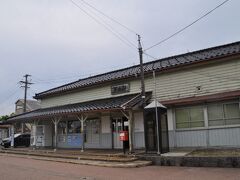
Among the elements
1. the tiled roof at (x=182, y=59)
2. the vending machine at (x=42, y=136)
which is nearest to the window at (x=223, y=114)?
the tiled roof at (x=182, y=59)

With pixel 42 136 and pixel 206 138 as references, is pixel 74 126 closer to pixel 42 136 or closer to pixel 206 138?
pixel 42 136

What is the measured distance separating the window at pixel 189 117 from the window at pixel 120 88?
4535 mm

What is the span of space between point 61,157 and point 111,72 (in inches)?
405

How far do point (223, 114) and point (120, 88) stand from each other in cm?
797

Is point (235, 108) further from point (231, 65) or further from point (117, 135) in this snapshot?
point (117, 135)

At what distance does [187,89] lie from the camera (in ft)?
57.3

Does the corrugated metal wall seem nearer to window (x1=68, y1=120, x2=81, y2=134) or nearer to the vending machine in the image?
window (x1=68, y1=120, x2=81, y2=134)

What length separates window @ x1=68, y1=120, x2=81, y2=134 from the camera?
23.6 metres

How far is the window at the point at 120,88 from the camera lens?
20.7 m

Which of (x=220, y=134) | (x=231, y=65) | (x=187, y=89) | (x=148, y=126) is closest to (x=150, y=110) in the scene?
(x=148, y=126)

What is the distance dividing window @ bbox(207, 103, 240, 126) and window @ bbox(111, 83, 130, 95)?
21.0 feet

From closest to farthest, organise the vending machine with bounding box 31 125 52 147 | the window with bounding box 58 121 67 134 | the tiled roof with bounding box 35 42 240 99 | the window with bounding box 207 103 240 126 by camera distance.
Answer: the window with bounding box 207 103 240 126, the tiled roof with bounding box 35 42 240 99, the window with bounding box 58 121 67 134, the vending machine with bounding box 31 125 52 147

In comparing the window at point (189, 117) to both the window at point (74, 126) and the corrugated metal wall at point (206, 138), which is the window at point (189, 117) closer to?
the corrugated metal wall at point (206, 138)

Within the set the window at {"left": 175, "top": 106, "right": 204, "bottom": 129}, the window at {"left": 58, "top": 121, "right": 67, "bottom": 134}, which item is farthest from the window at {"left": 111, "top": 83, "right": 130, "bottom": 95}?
the window at {"left": 58, "top": 121, "right": 67, "bottom": 134}
